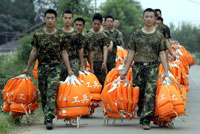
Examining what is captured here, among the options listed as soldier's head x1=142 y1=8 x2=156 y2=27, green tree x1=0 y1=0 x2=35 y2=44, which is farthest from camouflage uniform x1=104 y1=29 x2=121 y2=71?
green tree x1=0 y1=0 x2=35 y2=44

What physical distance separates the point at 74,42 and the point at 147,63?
168 cm

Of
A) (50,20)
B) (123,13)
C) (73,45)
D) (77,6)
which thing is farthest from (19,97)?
(123,13)

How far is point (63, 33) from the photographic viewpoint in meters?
8.48

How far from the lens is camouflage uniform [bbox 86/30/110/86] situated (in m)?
10.8

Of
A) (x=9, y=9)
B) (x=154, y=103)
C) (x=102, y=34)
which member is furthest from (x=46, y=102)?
(x=9, y=9)

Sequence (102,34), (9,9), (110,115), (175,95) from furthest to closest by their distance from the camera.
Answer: (9,9) → (102,34) → (110,115) → (175,95)

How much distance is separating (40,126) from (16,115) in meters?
0.48

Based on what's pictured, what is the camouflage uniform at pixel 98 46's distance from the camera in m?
10.8

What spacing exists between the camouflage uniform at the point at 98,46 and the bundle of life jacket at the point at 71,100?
2.65 m

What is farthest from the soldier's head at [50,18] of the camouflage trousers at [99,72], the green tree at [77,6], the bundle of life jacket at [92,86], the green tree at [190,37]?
the green tree at [190,37]

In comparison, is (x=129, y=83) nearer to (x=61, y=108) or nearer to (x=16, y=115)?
(x=61, y=108)

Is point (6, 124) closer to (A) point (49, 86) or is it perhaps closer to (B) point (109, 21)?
(A) point (49, 86)

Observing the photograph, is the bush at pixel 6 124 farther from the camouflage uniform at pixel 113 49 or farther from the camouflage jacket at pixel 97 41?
the camouflage uniform at pixel 113 49

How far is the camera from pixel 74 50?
358 inches
